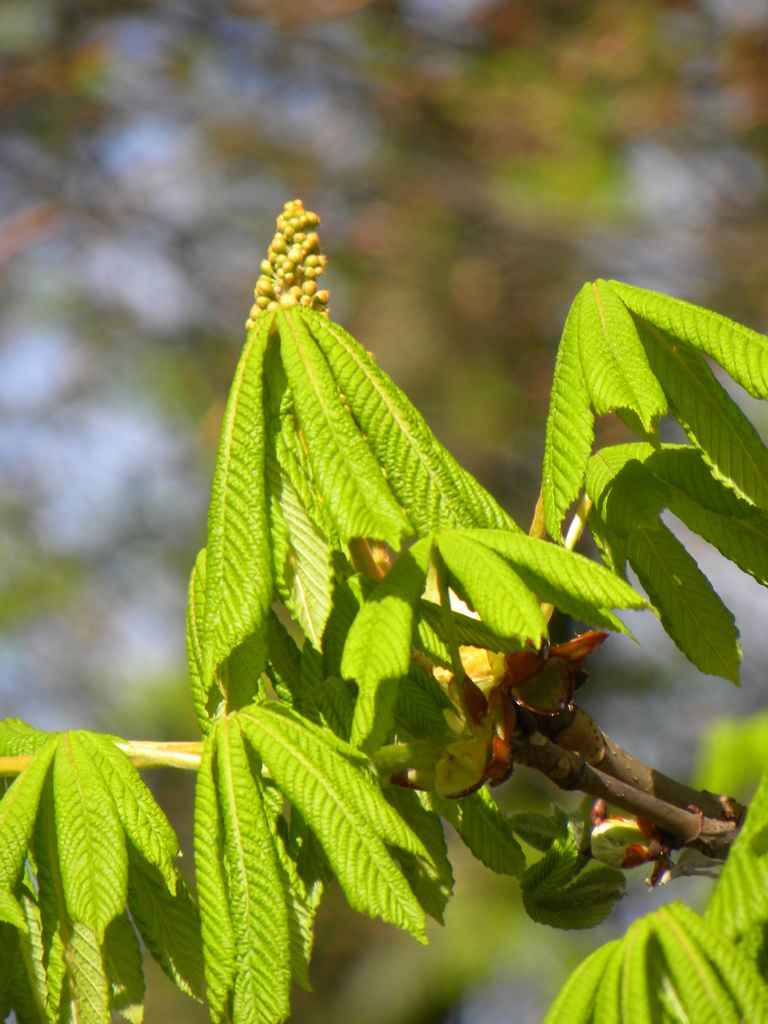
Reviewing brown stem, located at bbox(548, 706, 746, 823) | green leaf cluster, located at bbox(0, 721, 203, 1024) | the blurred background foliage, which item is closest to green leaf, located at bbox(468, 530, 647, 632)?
brown stem, located at bbox(548, 706, 746, 823)

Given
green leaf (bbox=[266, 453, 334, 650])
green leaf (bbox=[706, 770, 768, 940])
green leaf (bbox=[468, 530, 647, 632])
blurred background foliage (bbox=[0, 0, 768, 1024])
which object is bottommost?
green leaf (bbox=[706, 770, 768, 940])

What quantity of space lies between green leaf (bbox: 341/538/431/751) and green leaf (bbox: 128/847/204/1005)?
0.34m

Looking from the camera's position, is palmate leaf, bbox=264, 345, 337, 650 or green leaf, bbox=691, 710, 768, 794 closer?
palmate leaf, bbox=264, 345, 337, 650

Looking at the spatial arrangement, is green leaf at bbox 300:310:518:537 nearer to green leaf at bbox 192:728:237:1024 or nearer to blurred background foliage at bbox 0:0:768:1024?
green leaf at bbox 192:728:237:1024

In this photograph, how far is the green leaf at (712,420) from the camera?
116cm

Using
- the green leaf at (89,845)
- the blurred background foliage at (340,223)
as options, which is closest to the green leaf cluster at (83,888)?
the green leaf at (89,845)

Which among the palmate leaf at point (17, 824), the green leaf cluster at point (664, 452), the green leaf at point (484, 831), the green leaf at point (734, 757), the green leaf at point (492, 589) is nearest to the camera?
the green leaf at point (492, 589)

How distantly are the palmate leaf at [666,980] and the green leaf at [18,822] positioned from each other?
55cm

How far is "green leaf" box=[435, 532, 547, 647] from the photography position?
91 centimetres

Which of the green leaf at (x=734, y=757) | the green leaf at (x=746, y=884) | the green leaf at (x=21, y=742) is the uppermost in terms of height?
the green leaf at (x=21, y=742)

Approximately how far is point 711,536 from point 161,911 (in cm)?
81

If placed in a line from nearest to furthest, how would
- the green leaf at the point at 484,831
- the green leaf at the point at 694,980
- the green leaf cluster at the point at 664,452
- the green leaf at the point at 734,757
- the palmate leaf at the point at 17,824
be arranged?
the green leaf at the point at 694,980
the palmate leaf at the point at 17,824
the green leaf cluster at the point at 664,452
the green leaf at the point at 484,831
the green leaf at the point at 734,757

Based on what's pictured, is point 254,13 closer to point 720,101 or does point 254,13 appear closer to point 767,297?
point 720,101

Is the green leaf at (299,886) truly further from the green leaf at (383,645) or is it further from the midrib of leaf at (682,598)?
the midrib of leaf at (682,598)
